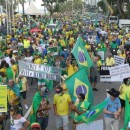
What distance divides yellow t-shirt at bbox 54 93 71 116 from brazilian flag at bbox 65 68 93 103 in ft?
1.26

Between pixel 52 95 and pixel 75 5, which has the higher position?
pixel 75 5

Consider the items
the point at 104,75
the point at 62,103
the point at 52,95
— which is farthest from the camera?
the point at 52,95

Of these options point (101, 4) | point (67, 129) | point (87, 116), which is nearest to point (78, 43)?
point (67, 129)

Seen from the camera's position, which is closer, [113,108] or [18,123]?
[18,123]

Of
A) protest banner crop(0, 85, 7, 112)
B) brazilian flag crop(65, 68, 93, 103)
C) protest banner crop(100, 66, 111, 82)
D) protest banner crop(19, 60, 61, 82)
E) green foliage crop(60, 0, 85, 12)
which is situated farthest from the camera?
green foliage crop(60, 0, 85, 12)

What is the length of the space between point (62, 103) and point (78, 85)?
0.75m

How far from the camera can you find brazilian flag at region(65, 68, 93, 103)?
943cm

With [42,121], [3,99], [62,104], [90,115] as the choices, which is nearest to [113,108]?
[90,115]

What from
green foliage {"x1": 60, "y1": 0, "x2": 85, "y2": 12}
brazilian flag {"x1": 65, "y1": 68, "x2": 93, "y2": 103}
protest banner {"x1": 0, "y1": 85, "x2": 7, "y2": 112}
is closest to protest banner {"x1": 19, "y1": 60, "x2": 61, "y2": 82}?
brazilian flag {"x1": 65, "y1": 68, "x2": 93, "y2": 103}

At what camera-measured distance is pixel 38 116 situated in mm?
8672

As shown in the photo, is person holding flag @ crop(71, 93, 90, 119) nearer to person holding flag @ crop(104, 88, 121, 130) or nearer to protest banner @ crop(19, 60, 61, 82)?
person holding flag @ crop(104, 88, 121, 130)

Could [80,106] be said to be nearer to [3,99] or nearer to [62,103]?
[62,103]

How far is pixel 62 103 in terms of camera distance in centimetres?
899

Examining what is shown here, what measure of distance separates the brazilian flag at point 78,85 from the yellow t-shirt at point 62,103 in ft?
1.26
